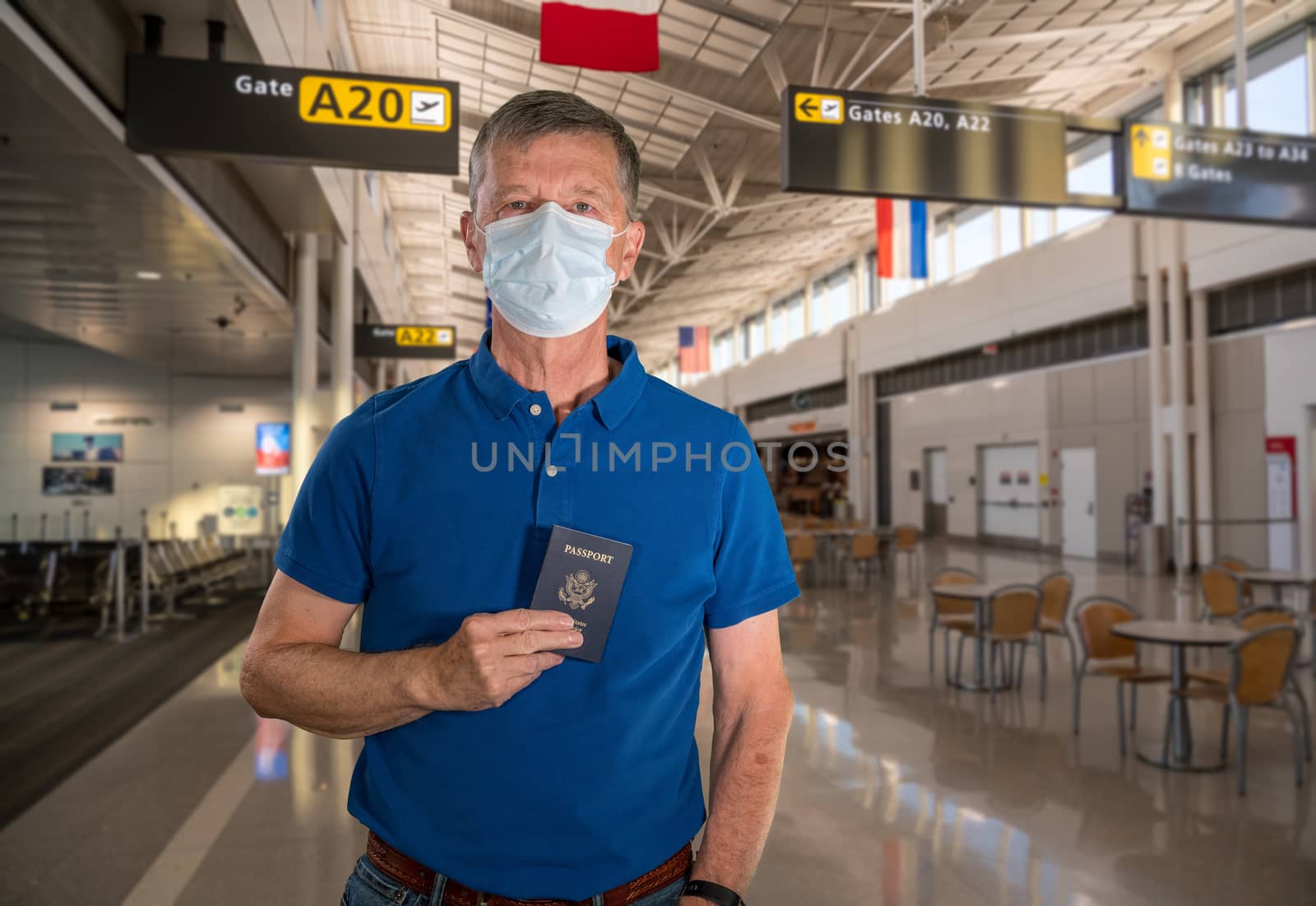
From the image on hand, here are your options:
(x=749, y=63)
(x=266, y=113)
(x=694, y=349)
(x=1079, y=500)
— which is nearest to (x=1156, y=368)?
(x=1079, y=500)

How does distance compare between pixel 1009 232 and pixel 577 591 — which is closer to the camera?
pixel 577 591

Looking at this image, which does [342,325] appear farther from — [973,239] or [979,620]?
[973,239]

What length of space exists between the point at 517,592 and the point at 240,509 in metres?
17.8

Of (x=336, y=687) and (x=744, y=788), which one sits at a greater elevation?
(x=336, y=687)

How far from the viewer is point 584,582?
A: 1.10 meters

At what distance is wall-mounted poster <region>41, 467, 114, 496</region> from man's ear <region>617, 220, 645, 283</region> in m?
17.9

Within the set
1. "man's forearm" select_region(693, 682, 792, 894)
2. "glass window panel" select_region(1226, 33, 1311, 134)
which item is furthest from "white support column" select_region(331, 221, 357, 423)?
"glass window panel" select_region(1226, 33, 1311, 134)

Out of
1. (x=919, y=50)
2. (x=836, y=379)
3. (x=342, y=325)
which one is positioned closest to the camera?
(x=919, y=50)

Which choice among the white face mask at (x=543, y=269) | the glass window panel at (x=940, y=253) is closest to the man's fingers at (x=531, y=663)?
the white face mask at (x=543, y=269)

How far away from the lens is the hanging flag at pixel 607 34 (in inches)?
176

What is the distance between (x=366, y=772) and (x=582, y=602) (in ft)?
1.45

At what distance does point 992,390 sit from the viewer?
18.4 m

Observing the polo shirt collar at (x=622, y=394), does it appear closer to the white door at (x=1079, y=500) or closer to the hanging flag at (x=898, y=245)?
the hanging flag at (x=898, y=245)

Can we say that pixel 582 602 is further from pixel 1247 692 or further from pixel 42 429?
pixel 42 429
